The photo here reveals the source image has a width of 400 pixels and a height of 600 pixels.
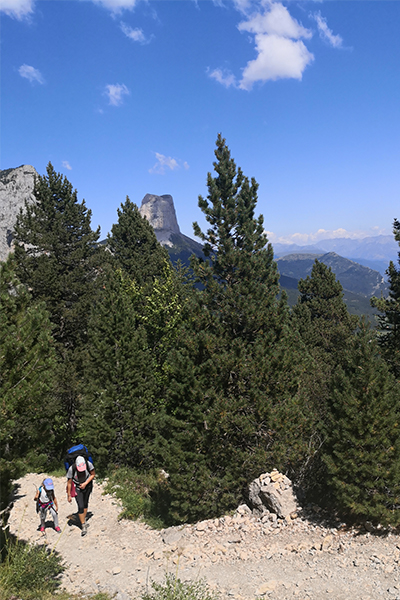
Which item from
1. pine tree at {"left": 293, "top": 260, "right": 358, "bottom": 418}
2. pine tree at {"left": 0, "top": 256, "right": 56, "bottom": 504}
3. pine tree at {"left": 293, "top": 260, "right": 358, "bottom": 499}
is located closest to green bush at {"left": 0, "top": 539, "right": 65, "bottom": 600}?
pine tree at {"left": 0, "top": 256, "right": 56, "bottom": 504}

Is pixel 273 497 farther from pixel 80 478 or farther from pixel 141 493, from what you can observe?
pixel 141 493

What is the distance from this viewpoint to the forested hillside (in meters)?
7.94

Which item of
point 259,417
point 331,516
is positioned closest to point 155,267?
point 259,417

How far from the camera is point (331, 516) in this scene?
32.7 feet

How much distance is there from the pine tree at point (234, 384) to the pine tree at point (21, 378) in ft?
17.5

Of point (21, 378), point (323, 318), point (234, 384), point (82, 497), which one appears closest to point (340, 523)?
point (234, 384)

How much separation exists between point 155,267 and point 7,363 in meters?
21.7

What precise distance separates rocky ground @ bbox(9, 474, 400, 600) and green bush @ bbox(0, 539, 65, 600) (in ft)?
3.09

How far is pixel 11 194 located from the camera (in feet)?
333

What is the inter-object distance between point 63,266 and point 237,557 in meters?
18.9

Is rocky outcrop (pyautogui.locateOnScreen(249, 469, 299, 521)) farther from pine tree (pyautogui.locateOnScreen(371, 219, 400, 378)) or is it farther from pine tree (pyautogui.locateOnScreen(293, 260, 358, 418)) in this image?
pine tree (pyautogui.locateOnScreen(293, 260, 358, 418))

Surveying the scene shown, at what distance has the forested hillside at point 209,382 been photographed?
794 centimetres

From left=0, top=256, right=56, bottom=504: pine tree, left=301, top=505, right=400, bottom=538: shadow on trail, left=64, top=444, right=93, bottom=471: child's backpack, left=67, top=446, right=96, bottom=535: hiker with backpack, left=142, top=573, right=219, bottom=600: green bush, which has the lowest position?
left=301, top=505, right=400, bottom=538: shadow on trail

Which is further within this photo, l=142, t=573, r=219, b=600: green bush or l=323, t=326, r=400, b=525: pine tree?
l=323, t=326, r=400, b=525: pine tree
